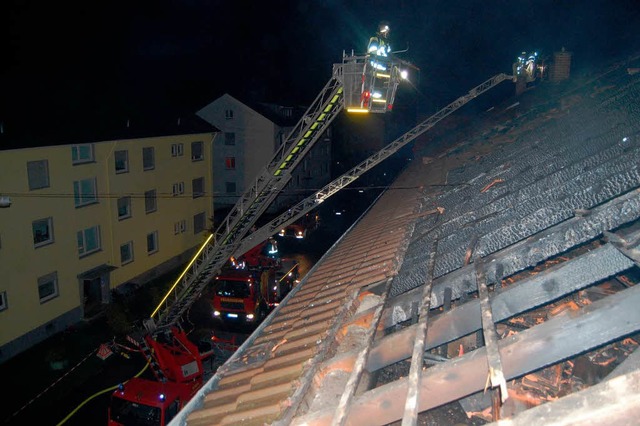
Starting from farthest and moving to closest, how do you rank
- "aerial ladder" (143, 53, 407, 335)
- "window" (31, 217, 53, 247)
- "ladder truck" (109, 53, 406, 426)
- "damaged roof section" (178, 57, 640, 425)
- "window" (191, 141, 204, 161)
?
"window" (191, 141, 204, 161)
"window" (31, 217, 53, 247)
"aerial ladder" (143, 53, 407, 335)
"ladder truck" (109, 53, 406, 426)
"damaged roof section" (178, 57, 640, 425)

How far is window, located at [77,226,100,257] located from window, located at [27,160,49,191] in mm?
2313

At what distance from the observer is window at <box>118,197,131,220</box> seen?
17.9 metres

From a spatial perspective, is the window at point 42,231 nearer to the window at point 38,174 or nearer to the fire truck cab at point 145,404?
the window at point 38,174

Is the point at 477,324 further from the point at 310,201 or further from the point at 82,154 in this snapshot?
the point at 82,154

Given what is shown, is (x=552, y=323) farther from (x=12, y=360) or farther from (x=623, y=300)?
(x=12, y=360)

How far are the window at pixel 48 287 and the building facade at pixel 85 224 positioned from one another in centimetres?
3

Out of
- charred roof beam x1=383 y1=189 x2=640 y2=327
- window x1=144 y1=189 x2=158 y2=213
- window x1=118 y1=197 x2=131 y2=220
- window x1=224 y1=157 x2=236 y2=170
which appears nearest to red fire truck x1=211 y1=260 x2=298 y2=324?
window x1=118 y1=197 x2=131 y2=220

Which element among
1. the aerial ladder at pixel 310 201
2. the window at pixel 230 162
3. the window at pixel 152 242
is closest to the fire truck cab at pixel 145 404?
the aerial ladder at pixel 310 201

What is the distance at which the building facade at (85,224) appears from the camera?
1348 cm

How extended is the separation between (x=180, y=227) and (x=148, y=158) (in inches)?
150

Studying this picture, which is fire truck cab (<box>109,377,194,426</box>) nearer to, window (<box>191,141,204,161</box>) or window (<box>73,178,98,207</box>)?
window (<box>73,178,98,207</box>)

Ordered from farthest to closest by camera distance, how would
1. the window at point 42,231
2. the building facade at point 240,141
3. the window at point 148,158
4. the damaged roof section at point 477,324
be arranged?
the building facade at point 240,141 → the window at point 148,158 → the window at point 42,231 → the damaged roof section at point 477,324

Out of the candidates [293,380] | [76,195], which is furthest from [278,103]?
[293,380]

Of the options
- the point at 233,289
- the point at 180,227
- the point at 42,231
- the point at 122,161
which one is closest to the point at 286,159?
the point at 233,289
